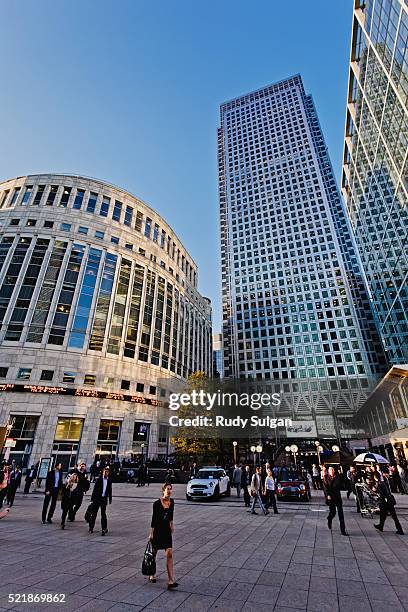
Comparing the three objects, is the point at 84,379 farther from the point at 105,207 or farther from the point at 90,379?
the point at 105,207

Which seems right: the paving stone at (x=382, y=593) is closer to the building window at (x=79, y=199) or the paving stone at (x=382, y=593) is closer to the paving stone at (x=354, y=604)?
the paving stone at (x=354, y=604)

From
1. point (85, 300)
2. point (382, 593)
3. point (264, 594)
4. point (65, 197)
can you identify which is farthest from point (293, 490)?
point (65, 197)

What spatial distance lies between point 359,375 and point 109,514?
67.9m

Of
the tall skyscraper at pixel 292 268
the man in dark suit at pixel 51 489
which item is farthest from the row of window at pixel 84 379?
the tall skyscraper at pixel 292 268

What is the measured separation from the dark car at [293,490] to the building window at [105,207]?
45.2 meters

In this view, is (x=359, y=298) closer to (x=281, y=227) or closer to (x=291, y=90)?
(x=281, y=227)

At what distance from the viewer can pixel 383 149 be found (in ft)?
97.2

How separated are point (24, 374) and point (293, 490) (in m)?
30.9

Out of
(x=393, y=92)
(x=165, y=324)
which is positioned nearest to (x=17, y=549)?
(x=393, y=92)

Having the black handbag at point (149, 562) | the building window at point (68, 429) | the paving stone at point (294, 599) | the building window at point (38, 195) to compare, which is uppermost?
the building window at point (38, 195)

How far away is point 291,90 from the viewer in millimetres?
111000

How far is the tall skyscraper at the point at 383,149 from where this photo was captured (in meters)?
23.9

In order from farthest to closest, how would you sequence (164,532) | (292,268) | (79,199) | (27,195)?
1. (292,268)
2. (79,199)
3. (27,195)
4. (164,532)

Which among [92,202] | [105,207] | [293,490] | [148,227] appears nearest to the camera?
[293,490]
